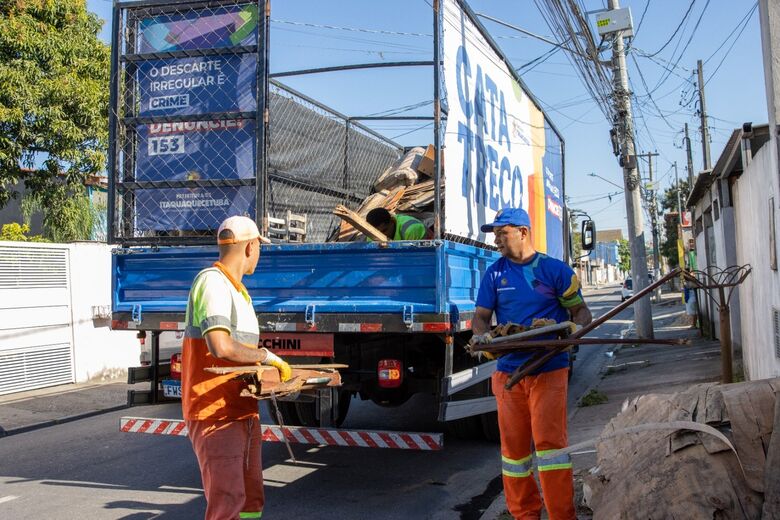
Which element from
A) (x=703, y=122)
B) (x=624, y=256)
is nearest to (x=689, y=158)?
(x=703, y=122)

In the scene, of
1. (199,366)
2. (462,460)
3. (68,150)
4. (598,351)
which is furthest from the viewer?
(598,351)

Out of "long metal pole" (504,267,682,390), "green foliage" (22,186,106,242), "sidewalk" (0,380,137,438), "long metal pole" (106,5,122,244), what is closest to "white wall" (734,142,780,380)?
"long metal pole" (504,267,682,390)

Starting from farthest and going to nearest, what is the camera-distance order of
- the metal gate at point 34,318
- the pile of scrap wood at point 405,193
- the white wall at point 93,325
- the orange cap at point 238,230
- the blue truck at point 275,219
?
the white wall at point 93,325, the metal gate at point 34,318, the pile of scrap wood at point 405,193, the blue truck at point 275,219, the orange cap at point 238,230

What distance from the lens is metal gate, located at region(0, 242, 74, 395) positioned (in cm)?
1062

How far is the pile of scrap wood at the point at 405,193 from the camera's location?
6.63m

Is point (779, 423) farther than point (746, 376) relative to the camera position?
No

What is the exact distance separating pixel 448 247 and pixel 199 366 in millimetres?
2465

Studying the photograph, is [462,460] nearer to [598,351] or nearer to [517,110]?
[517,110]

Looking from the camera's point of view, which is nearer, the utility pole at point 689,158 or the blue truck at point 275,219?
the blue truck at point 275,219

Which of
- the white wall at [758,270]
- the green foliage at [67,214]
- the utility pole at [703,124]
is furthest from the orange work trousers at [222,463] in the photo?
the utility pole at [703,124]

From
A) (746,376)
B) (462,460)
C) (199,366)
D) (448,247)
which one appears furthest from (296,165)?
(746,376)

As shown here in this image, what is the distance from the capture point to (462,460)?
20.0 feet

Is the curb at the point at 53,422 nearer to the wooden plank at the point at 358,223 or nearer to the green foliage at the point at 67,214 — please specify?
the wooden plank at the point at 358,223

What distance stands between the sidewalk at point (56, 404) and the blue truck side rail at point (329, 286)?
399 centimetres
